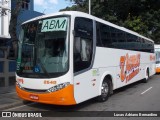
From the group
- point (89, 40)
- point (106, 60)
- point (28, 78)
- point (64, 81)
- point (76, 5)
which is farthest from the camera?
point (76, 5)

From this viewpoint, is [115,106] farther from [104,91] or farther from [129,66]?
[129,66]

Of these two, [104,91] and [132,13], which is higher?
[132,13]

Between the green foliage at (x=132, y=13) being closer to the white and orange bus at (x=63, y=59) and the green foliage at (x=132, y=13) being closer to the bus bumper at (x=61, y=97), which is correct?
the white and orange bus at (x=63, y=59)

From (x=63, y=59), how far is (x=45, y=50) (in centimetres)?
74

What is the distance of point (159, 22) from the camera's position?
32.2 meters

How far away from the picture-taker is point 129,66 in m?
14.1

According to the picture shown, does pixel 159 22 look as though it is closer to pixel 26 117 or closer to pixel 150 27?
pixel 150 27

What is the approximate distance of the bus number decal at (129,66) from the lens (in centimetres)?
1294

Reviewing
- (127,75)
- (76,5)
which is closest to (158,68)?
(127,75)

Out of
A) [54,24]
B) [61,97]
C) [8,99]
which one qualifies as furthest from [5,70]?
[61,97]

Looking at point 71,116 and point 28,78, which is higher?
point 28,78

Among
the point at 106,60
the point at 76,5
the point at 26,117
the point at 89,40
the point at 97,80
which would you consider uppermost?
the point at 76,5

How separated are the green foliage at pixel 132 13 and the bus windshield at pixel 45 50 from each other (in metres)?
22.5

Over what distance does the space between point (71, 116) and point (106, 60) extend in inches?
133
